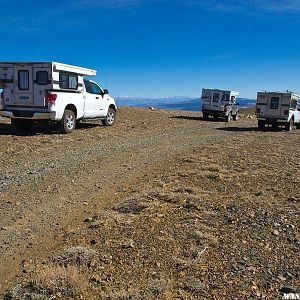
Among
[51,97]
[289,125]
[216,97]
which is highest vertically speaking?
[216,97]

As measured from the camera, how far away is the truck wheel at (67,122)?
553 inches

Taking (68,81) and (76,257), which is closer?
(76,257)

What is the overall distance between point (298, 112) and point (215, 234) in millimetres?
20781

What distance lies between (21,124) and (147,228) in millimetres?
10927

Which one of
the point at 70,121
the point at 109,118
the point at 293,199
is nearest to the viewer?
the point at 293,199

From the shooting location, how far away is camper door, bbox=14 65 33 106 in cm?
1364

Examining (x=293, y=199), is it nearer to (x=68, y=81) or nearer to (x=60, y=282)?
(x=60, y=282)

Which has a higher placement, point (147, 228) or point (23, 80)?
point (23, 80)

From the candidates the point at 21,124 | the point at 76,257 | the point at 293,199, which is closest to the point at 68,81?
the point at 21,124

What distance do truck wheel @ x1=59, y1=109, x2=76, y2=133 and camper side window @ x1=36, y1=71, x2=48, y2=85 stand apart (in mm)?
1339

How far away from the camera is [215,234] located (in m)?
4.83

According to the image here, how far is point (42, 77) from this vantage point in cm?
1348

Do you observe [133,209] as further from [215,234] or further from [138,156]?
[138,156]

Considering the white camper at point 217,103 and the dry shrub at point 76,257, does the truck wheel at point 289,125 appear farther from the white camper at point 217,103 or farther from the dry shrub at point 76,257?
the dry shrub at point 76,257
